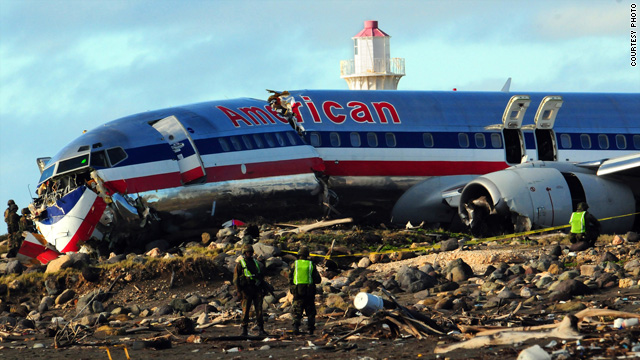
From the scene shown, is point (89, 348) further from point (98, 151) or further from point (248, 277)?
point (98, 151)

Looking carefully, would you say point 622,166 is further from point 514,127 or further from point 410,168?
point 410,168

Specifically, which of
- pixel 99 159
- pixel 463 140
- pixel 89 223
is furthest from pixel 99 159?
pixel 463 140

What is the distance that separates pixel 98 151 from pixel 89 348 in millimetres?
8337

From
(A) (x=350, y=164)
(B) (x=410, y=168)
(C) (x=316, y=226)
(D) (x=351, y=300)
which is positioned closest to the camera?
(D) (x=351, y=300)

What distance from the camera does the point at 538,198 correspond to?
22.7 meters

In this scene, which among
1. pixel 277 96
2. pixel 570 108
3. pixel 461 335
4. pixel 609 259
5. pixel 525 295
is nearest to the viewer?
pixel 461 335

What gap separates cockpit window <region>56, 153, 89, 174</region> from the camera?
2111 centimetres

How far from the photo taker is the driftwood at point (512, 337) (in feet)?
35.5

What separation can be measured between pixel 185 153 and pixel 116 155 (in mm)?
1487

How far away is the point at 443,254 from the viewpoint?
Result: 2041 cm

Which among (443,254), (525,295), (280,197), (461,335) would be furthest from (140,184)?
(461,335)

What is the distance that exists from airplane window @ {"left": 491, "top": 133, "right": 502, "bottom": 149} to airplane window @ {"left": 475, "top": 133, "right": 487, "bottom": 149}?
0.82 ft

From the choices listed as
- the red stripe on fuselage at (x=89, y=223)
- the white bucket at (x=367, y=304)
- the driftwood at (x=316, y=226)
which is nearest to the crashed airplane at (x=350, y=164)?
the red stripe on fuselage at (x=89, y=223)

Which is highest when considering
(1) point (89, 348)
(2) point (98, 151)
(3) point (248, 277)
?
(2) point (98, 151)
